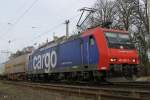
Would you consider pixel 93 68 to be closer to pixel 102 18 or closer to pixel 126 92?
pixel 126 92

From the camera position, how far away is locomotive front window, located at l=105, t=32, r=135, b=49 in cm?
1872

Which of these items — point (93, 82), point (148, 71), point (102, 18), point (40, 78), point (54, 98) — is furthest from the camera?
point (102, 18)

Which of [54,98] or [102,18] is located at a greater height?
[102,18]

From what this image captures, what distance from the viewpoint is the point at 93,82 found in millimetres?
19750

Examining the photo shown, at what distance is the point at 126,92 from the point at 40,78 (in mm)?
18668

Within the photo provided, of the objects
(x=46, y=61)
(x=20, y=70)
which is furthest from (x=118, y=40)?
(x=20, y=70)

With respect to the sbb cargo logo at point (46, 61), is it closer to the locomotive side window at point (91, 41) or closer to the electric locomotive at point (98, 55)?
the electric locomotive at point (98, 55)

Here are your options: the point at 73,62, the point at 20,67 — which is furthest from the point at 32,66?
the point at 73,62

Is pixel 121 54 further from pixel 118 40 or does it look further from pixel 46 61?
pixel 46 61

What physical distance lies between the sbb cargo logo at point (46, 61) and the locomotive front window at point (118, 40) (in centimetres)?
682

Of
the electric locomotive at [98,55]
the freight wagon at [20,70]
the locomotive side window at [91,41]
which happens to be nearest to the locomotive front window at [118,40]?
the electric locomotive at [98,55]

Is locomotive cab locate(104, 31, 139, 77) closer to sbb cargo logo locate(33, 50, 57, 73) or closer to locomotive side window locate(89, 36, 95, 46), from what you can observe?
locomotive side window locate(89, 36, 95, 46)

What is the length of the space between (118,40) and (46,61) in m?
9.40

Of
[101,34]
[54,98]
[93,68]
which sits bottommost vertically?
[54,98]
